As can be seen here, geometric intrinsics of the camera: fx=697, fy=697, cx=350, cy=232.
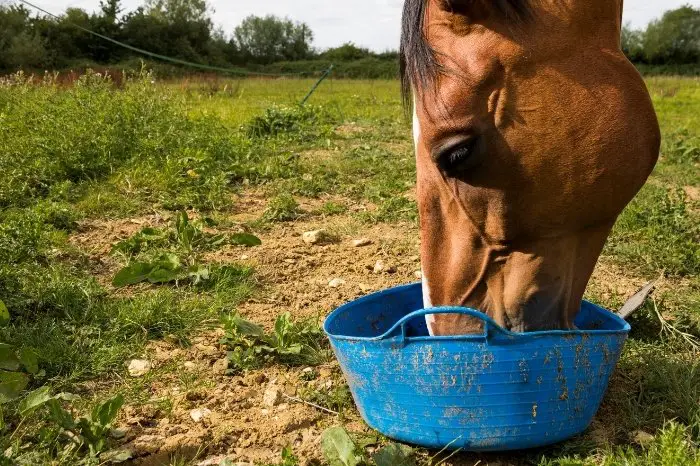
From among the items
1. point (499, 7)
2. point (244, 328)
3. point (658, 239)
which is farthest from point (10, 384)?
point (658, 239)

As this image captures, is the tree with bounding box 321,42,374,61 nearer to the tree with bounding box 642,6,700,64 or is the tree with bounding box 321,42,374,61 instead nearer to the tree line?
the tree line

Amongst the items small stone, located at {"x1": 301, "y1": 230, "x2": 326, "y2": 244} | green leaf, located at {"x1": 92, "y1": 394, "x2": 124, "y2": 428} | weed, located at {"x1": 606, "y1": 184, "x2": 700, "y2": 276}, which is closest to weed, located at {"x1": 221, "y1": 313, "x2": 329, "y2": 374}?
green leaf, located at {"x1": 92, "y1": 394, "x2": 124, "y2": 428}

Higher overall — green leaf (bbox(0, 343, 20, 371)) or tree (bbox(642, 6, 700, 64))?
tree (bbox(642, 6, 700, 64))

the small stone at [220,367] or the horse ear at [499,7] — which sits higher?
the horse ear at [499,7]

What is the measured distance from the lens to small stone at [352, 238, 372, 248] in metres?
4.20

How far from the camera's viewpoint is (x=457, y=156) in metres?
1.76

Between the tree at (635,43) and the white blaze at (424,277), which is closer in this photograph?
the white blaze at (424,277)

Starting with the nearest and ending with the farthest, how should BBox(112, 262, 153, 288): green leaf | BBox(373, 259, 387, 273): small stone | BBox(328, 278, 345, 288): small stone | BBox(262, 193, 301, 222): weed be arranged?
BBox(112, 262, 153, 288): green leaf → BBox(328, 278, 345, 288): small stone → BBox(373, 259, 387, 273): small stone → BBox(262, 193, 301, 222): weed

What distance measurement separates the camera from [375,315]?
2.54 metres

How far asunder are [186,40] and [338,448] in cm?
4573

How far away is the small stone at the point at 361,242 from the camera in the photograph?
420cm

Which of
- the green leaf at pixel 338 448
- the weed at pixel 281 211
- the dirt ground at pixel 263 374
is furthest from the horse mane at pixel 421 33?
the weed at pixel 281 211

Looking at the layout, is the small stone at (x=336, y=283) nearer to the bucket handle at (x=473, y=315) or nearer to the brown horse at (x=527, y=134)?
the brown horse at (x=527, y=134)

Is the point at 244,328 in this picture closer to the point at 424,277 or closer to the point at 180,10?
the point at 424,277
